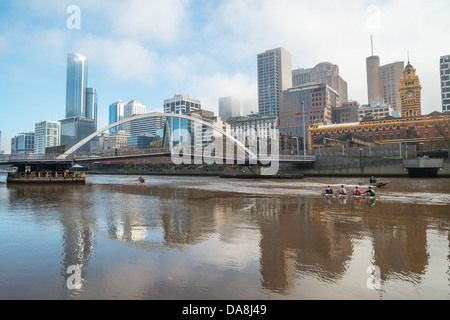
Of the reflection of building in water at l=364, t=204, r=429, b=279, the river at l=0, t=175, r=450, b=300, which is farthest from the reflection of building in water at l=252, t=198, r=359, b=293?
the reflection of building in water at l=364, t=204, r=429, b=279

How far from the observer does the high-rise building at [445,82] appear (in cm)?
13312

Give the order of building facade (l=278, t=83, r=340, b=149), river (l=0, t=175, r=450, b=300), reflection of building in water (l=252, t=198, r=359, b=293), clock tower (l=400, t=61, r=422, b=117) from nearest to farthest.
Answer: river (l=0, t=175, r=450, b=300) < reflection of building in water (l=252, t=198, r=359, b=293) < clock tower (l=400, t=61, r=422, b=117) < building facade (l=278, t=83, r=340, b=149)

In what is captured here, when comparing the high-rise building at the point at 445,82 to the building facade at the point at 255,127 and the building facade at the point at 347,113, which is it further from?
the building facade at the point at 255,127

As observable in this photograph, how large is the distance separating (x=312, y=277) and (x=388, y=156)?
200 feet

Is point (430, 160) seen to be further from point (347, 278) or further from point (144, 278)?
point (144, 278)

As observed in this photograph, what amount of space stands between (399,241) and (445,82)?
166947 millimetres

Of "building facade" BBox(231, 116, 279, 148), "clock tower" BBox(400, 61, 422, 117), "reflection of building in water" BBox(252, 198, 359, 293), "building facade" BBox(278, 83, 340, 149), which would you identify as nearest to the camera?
"reflection of building in water" BBox(252, 198, 359, 293)

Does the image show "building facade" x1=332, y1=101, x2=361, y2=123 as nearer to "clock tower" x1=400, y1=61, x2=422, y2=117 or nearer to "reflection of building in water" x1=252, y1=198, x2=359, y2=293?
"clock tower" x1=400, y1=61, x2=422, y2=117

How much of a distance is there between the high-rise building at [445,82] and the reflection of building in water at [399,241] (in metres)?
Result: 156

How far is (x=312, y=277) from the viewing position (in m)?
6.31

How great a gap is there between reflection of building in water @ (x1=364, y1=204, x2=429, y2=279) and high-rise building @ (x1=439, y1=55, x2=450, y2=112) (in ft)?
511

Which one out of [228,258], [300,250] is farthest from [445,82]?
[228,258]

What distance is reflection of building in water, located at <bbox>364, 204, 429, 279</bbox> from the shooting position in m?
6.99
